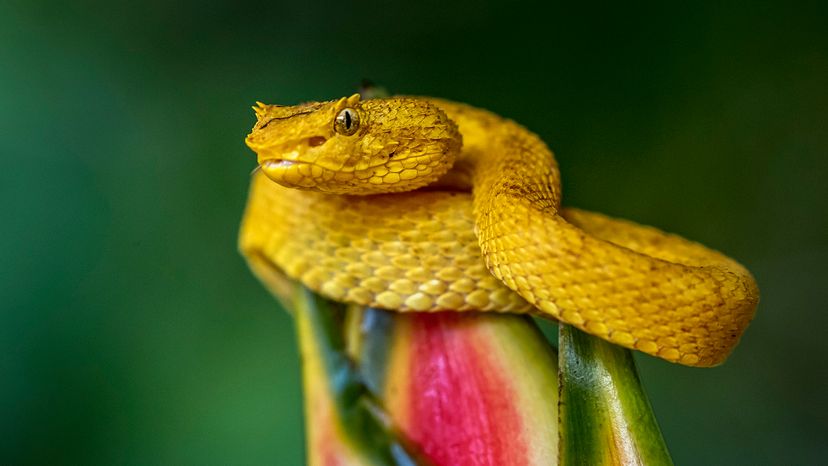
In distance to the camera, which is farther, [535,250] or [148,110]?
[148,110]

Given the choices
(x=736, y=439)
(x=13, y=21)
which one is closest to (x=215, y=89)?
(x=13, y=21)

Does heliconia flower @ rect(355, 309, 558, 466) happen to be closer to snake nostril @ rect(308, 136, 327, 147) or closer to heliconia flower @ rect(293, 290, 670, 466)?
heliconia flower @ rect(293, 290, 670, 466)

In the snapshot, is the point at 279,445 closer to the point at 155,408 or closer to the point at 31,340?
the point at 155,408

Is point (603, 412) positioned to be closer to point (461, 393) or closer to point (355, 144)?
point (461, 393)

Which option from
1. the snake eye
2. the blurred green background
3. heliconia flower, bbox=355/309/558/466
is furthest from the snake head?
the blurred green background

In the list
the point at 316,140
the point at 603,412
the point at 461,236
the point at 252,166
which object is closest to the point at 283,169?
the point at 316,140

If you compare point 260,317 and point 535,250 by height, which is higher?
point 535,250
